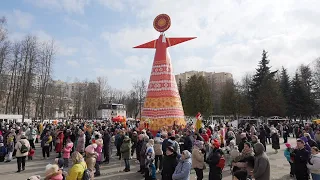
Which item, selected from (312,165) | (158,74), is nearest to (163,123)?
(158,74)

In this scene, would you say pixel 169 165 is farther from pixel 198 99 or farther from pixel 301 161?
pixel 198 99

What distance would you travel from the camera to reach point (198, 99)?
47000mm

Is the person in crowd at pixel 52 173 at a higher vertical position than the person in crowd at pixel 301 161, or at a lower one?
higher

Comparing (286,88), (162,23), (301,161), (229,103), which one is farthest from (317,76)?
(301,161)

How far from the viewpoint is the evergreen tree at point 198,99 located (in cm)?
4684

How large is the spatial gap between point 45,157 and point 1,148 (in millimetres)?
2360

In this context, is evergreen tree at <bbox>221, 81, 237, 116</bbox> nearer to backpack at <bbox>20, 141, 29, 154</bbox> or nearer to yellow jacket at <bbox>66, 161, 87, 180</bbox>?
backpack at <bbox>20, 141, 29, 154</bbox>

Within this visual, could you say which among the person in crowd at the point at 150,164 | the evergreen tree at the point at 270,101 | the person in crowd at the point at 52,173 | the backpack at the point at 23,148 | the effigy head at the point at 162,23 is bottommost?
the person in crowd at the point at 150,164

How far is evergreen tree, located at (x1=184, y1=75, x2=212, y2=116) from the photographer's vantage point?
4684cm

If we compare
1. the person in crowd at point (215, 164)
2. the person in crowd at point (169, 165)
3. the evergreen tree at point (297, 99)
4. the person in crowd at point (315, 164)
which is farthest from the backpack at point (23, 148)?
the evergreen tree at point (297, 99)

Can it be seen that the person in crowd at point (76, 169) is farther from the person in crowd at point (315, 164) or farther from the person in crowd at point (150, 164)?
the person in crowd at point (315, 164)

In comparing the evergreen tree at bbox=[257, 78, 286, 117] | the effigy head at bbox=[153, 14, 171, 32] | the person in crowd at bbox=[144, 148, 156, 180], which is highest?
the effigy head at bbox=[153, 14, 171, 32]

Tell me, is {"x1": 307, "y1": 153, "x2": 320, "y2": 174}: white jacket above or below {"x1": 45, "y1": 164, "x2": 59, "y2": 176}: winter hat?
below

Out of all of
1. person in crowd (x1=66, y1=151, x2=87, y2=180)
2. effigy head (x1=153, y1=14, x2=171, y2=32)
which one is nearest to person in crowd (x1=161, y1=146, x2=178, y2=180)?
person in crowd (x1=66, y1=151, x2=87, y2=180)
